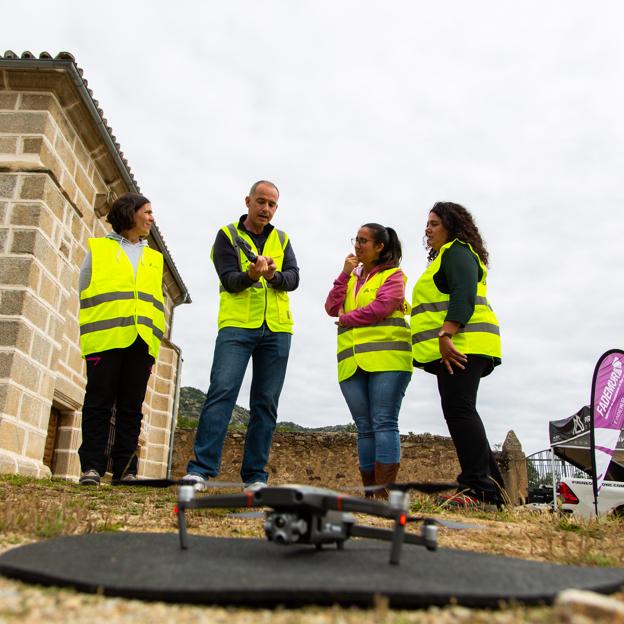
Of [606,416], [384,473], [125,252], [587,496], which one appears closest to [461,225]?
[384,473]

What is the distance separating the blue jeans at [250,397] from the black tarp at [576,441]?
895 cm

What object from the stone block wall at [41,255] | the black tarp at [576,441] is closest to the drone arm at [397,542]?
the stone block wall at [41,255]

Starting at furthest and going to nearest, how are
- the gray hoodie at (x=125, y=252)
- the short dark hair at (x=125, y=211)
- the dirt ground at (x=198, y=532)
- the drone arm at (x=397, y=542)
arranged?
the short dark hair at (x=125, y=211) → the gray hoodie at (x=125, y=252) → the drone arm at (x=397, y=542) → the dirt ground at (x=198, y=532)

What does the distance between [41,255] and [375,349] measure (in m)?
3.20

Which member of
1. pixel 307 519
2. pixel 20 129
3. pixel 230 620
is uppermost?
pixel 20 129

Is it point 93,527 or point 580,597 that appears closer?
point 580,597

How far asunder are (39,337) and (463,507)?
3866 mm

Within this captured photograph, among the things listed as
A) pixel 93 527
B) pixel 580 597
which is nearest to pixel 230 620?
pixel 580 597

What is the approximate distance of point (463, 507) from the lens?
3764 mm

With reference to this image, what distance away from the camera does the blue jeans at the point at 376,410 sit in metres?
4.11

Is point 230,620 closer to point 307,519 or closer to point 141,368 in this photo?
point 307,519

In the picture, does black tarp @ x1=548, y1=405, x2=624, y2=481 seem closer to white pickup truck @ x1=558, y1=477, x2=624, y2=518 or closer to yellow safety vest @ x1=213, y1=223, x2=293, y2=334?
white pickup truck @ x1=558, y1=477, x2=624, y2=518

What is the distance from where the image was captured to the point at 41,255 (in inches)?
228

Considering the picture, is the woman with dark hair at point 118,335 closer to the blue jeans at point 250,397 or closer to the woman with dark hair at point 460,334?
the blue jeans at point 250,397
